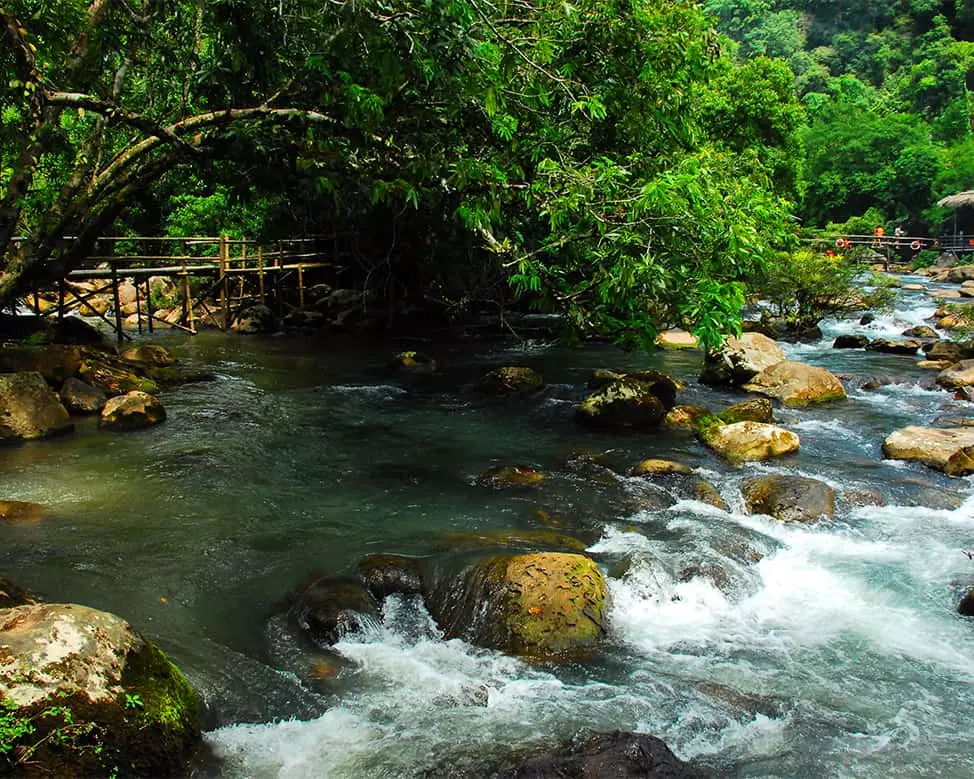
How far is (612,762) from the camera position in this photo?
4.16 m

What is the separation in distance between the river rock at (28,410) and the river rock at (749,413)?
28.0 ft

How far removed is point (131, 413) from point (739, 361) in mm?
9383

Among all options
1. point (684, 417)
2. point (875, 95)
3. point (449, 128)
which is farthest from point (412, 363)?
point (875, 95)

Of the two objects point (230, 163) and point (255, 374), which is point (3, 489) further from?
point (255, 374)

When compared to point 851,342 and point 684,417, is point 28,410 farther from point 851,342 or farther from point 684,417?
point 851,342

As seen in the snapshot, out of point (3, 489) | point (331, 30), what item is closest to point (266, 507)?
point (3, 489)

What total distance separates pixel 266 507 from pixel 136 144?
630cm

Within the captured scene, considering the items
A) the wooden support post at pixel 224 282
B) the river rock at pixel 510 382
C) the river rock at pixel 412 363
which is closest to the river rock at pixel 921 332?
the river rock at pixel 510 382

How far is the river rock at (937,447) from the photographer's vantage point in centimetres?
A: 927

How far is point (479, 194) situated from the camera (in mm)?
8625

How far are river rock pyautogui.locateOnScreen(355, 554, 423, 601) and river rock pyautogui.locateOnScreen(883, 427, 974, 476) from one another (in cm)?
631

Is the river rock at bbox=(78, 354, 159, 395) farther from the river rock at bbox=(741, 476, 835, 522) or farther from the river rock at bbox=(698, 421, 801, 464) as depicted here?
the river rock at bbox=(741, 476, 835, 522)

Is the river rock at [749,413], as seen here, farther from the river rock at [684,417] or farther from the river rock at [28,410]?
the river rock at [28,410]

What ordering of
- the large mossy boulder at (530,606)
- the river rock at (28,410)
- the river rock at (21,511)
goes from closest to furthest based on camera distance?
the large mossy boulder at (530,606) → the river rock at (21,511) → the river rock at (28,410)
